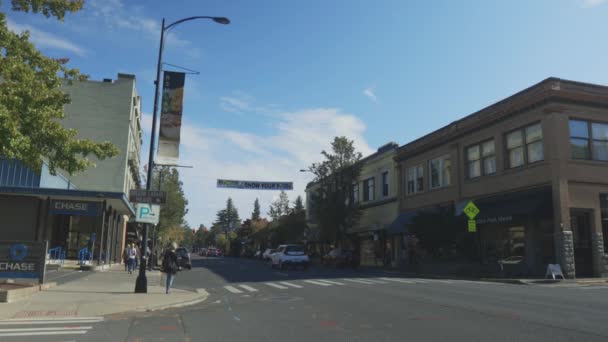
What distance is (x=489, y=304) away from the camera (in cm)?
1284

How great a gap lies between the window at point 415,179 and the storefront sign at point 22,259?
29.3 m

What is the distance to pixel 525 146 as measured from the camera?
28.3 metres

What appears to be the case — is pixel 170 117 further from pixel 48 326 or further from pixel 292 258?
pixel 292 258

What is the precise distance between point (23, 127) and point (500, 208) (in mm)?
23664

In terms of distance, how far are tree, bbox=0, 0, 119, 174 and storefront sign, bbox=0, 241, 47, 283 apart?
8.90 feet

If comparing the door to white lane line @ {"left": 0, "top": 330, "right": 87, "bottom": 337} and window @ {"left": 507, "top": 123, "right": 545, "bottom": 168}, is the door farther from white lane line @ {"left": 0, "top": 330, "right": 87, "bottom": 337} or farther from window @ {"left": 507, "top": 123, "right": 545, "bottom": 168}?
white lane line @ {"left": 0, "top": 330, "right": 87, "bottom": 337}

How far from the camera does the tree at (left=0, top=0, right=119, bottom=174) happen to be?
13312 mm

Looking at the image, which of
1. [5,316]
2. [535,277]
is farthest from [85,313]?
[535,277]

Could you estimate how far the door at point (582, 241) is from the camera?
84.5 ft

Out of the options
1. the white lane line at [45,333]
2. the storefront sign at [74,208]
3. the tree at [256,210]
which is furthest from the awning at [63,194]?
the tree at [256,210]

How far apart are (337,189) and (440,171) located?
13.0 m

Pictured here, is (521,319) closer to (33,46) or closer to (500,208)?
(33,46)

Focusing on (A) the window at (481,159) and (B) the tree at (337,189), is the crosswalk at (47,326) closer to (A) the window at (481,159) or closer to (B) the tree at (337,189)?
(A) the window at (481,159)

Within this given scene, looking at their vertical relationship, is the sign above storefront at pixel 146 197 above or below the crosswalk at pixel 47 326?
above
